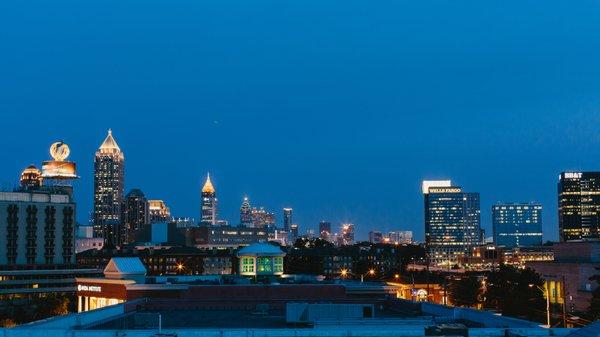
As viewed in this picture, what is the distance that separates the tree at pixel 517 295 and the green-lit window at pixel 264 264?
34203 millimetres

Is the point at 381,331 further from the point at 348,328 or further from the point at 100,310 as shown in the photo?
the point at 100,310

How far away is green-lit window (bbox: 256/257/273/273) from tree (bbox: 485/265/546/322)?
34.2 m

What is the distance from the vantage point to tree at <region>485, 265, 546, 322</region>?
376 feet

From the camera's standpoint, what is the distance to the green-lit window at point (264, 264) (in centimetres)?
12288

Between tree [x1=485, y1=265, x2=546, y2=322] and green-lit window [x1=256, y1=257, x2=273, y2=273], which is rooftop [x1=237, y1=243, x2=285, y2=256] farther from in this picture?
tree [x1=485, y1=265, x2=546, y2=322]

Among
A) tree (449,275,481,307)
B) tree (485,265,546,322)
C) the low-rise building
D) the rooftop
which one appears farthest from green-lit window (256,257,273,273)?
tree (449,275,481,307)

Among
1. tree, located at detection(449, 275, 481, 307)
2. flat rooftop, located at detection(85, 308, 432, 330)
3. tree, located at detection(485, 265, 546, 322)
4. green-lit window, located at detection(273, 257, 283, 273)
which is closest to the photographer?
flat rooftop, located at detection(85, 308, 432, 330)

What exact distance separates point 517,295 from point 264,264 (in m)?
37.0

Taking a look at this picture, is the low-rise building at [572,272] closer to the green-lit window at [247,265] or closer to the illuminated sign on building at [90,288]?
the green-lit window at [247,265]

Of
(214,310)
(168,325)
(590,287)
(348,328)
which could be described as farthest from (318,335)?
(590,287)

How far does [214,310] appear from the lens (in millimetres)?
87938

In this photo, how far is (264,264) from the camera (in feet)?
405

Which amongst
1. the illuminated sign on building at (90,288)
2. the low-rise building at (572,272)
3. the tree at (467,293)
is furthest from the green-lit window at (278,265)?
the tree at (467,293)

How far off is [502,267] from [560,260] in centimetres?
2492
